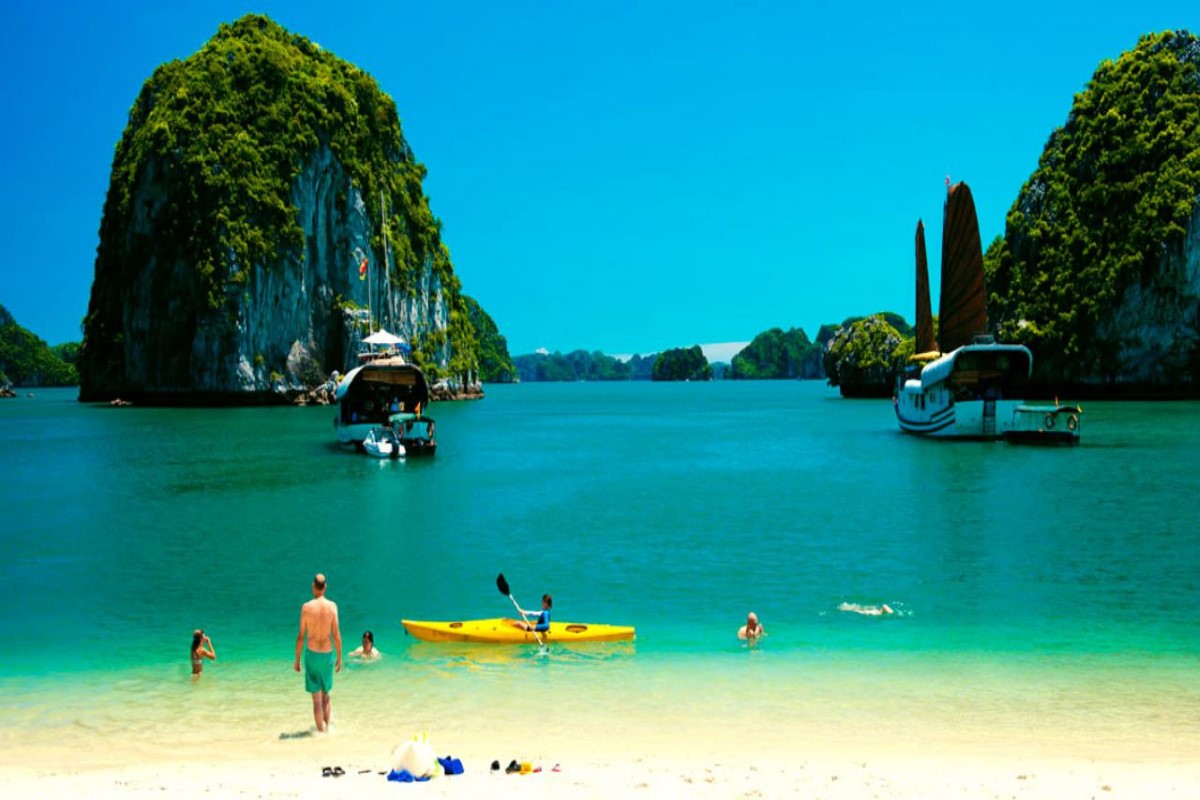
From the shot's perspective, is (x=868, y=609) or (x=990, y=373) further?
(x=990, y=373)

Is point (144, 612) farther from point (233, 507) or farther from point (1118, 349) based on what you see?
point (1118, 349)

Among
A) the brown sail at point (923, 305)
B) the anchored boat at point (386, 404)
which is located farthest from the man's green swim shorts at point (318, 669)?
the brown sail at point (923, 305)

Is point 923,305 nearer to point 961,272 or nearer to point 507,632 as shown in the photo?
point 961,272

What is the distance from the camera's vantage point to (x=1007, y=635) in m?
17.8

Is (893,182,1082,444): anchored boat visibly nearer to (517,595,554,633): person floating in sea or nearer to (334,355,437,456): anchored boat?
(334,355,437,456): anchored boat

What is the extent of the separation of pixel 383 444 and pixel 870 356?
302ft

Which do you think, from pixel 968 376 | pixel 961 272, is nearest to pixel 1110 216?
pixel 961 272

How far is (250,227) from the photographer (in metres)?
109

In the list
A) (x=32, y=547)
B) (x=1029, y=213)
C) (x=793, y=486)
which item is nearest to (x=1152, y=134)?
(x=1029, y=213)

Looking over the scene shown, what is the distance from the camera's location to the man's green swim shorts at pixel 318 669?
12016mm

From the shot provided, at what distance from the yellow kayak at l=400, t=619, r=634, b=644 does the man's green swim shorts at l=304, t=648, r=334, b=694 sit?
16.1 ft

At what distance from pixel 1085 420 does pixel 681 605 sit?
65826mm

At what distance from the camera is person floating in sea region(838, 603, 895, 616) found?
19.3m

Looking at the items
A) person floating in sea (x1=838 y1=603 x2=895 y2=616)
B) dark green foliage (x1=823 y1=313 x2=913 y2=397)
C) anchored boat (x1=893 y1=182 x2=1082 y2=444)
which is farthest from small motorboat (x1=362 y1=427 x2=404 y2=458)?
dark green foliage (x1=823 y1=313 x2=913 y2=397)
